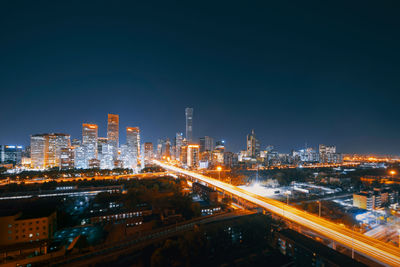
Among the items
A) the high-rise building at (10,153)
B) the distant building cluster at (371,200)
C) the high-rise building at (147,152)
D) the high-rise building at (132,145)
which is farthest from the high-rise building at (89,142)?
the distant building cluster at (371,200)

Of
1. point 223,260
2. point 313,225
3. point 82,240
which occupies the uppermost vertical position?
point 313,225

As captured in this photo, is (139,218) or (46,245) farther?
(139,218)

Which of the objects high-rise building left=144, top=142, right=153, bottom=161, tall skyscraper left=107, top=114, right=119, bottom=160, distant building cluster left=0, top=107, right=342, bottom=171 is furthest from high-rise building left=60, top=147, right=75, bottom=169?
high-rise building left=144, top=142, right=153, bottom=161

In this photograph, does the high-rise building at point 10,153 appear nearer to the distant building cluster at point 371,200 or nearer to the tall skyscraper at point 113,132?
the tall skyscraper at point 113,132

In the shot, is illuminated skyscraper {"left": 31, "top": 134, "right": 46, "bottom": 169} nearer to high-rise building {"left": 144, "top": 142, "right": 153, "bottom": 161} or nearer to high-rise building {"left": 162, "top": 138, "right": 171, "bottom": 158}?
high-rise building {"left": 144, "top": 142, "right": 153, "bottom": 161}

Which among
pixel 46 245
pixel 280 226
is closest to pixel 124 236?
pixel 46 245

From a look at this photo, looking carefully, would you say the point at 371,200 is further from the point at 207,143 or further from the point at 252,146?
the point at 207,143

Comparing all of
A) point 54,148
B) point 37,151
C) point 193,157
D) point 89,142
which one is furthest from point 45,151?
point 193,157

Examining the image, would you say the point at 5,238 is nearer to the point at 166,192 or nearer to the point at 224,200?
the point at 166,192
